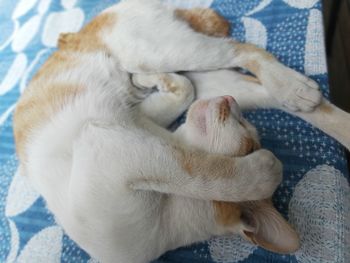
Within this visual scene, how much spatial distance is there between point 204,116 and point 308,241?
0.37 metres

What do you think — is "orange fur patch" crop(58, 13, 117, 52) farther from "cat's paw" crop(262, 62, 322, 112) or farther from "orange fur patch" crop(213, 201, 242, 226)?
"orange fur patch" crop(213, 201, 242, 226)

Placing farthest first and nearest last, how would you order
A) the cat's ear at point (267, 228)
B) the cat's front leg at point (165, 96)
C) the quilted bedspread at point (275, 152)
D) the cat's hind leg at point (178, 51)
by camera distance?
the cat's front leg at point (165, 96), the cat's hind leg at point (178, 51), the quilted bedspread at point (275, 152), the cat's ear at point (267, 228)

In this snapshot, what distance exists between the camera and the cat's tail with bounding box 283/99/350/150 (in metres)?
0.90

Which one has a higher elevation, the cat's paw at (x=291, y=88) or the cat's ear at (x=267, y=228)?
the cat's paw at (x=291, y=88)

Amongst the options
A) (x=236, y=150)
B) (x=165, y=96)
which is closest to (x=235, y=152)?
(x=236, y=150)

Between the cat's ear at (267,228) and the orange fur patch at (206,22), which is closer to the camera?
the cat's ear at (267,228)

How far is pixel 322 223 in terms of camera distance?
84 centimetres

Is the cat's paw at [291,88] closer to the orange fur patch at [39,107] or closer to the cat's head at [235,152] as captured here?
the cat's head at [235,152]

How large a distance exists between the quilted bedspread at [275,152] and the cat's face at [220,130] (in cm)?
15

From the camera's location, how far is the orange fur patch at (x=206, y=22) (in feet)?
3.75

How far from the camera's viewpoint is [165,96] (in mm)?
1125

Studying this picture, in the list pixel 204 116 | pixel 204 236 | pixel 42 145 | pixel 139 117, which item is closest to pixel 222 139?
pixel 204 116

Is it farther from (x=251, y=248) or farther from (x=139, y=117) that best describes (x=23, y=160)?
(x=251, y=248)

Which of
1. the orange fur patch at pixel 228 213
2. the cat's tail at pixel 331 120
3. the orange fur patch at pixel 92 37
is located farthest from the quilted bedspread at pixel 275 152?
the orange fur patch at pixel 92 37
